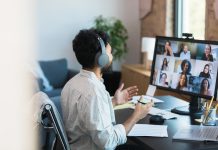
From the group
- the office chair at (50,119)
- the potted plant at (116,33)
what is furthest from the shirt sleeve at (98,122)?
the potted plant at (116,33)

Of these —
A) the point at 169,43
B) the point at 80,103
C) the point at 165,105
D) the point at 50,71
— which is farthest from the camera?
the point at 50,71

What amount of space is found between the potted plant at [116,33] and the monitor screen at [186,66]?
260 centimetres

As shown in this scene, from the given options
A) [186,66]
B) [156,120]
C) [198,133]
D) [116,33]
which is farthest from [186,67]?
[116,33]

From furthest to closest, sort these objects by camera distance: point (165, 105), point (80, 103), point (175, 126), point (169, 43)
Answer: point (165, 105) < point (169, 43) < point (175, 126) < point (80, 103)

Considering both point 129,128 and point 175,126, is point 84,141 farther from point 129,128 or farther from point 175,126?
point 175,126

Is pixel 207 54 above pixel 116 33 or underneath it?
underneath

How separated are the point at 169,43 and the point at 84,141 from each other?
0.89 meters

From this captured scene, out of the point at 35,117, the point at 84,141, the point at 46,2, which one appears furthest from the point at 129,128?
the point at 46,2

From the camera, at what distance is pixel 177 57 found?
2211mm

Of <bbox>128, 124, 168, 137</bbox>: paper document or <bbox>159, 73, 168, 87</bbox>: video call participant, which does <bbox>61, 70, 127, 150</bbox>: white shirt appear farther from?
<bbox>159, 73, 168, 87</bbox>: video call participant

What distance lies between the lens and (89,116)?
5.32 feet

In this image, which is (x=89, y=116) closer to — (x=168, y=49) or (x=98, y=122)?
(x=98, y=122)

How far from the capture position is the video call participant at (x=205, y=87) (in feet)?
6.76

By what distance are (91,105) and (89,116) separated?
2.0 inches
